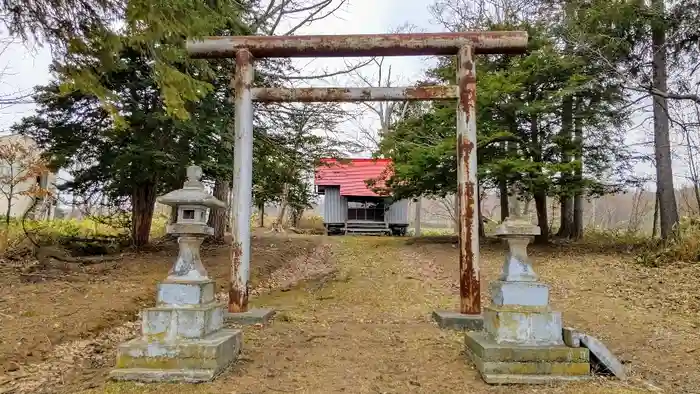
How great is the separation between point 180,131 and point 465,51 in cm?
580

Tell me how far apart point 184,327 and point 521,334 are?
9.77 ft

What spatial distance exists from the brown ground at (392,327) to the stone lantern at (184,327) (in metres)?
0.18

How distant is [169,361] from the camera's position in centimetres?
401

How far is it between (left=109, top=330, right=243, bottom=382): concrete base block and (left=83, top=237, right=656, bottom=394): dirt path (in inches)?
3.9

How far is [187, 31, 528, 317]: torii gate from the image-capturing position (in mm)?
6137

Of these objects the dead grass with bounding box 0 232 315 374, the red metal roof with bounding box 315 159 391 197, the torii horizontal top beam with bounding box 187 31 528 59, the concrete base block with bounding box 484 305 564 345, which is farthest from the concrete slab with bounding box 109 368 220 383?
the red metal roof with bounding box 315 159 391 197

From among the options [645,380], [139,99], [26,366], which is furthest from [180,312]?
[139,99]

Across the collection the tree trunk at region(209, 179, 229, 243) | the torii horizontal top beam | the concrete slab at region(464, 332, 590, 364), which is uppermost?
the torii horizontal top beam

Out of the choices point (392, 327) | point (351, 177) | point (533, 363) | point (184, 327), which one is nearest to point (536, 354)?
point (533, 363)

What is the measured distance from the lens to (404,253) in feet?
43.2

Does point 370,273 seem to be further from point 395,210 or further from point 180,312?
point 395,210


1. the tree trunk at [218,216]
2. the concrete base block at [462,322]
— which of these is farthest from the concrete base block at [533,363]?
the tree trunk at [218,216]

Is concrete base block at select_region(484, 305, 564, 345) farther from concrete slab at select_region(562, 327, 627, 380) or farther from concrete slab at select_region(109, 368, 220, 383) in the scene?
concrete slab at select_region(109, 368, 220, 383)

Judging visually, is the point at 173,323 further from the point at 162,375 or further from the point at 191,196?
the point at 191,196
